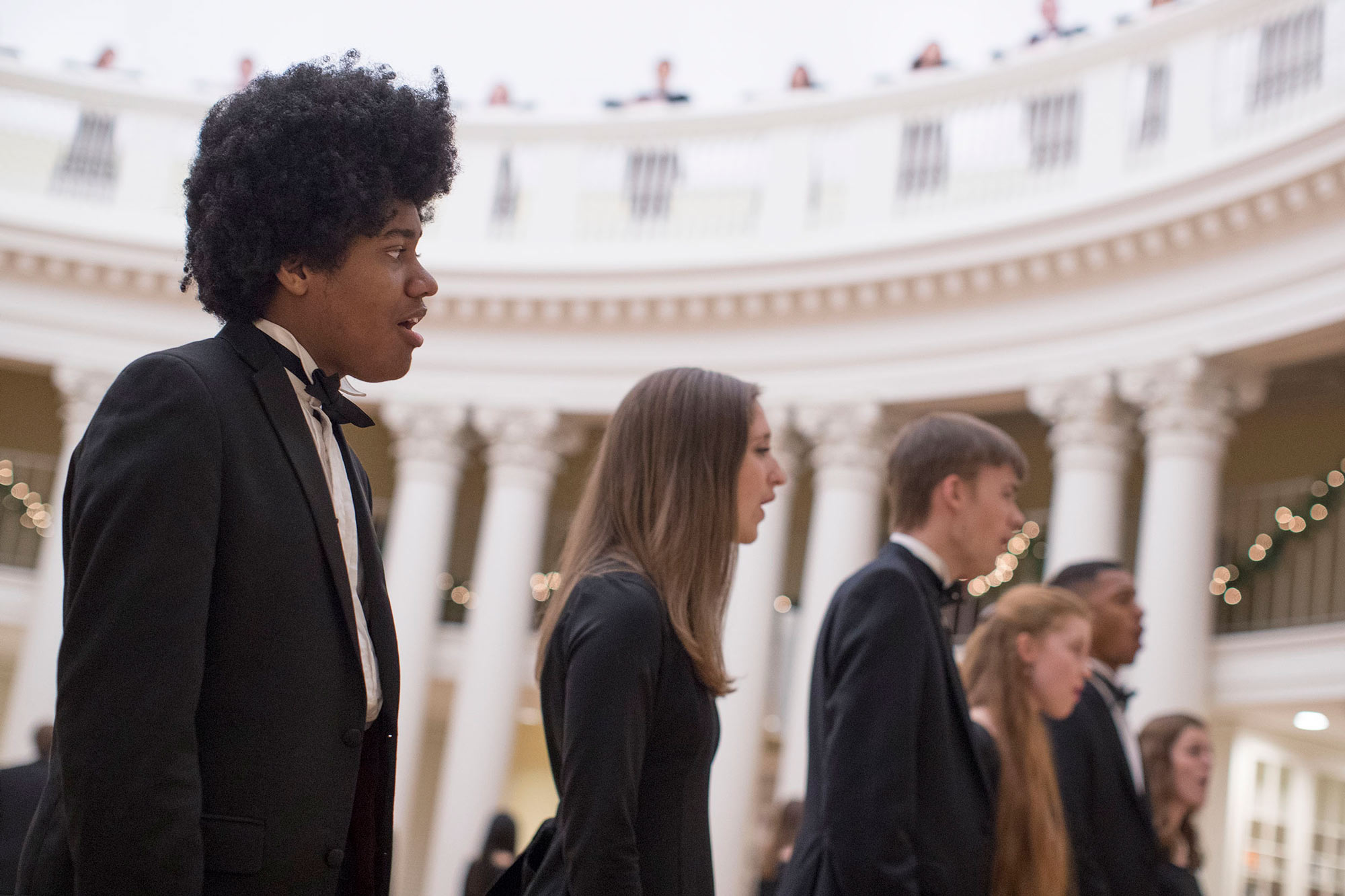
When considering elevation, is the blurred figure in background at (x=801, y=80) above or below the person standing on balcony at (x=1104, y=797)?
above

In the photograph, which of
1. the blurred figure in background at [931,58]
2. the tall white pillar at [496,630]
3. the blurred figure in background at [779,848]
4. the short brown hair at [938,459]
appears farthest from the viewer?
the blurred figure in background at [931,58]

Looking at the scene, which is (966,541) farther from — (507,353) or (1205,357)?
(507,353)

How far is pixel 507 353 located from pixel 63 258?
5113mm

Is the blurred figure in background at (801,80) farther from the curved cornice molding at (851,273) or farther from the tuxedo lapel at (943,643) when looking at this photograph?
the tuxedo lapel at (943,643)

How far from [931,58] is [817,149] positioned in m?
1.54

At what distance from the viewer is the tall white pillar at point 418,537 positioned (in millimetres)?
15938

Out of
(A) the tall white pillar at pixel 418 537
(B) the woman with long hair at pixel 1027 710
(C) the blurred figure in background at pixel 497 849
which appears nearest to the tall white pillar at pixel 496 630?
(A) the tall white pillar at pixel 418 537

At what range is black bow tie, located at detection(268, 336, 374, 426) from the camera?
227 centimetres

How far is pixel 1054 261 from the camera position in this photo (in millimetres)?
13414

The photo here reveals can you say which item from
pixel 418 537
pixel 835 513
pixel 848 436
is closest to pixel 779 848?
pixel 835 513

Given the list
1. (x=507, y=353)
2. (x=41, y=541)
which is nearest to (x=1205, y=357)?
(x=507, y=353)

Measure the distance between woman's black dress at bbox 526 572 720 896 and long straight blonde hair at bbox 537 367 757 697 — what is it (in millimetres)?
69

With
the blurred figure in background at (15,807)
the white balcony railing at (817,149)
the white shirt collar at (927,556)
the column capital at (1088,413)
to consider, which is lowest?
the blurred figure in background at (15,807)

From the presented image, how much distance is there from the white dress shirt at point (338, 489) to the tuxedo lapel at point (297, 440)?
0.03m
